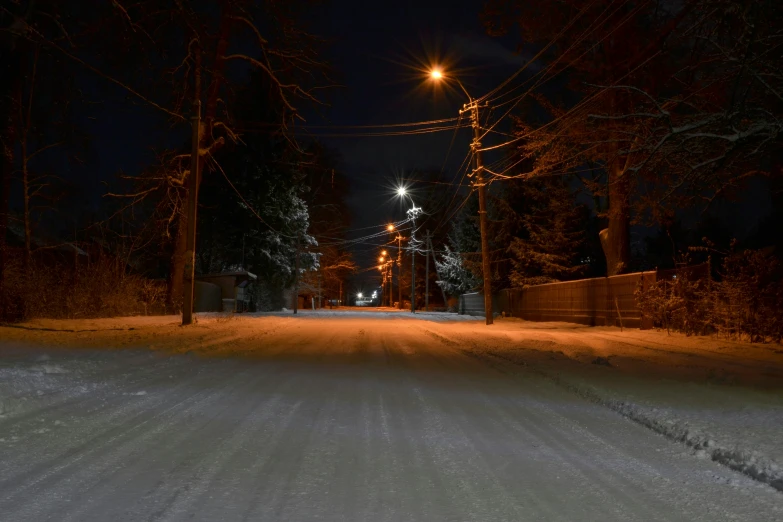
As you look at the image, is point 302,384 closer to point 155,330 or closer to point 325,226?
point 155,330

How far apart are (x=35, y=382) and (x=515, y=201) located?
95.0ft

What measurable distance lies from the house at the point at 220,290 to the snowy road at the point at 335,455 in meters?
26.6

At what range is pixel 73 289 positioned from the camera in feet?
72.4

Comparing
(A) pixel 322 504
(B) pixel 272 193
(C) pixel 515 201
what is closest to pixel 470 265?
(C) pixel 515 201

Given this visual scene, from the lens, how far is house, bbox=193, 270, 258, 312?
115 ft

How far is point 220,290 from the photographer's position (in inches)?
1502

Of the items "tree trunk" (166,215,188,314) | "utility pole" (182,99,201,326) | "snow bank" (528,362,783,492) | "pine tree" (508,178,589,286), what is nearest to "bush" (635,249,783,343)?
"snow bank" (528,362,783,492)

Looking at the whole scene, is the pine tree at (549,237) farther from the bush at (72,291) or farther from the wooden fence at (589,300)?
the bush at (72,291)

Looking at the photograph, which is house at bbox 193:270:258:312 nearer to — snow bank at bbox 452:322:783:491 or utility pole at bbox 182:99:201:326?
utility pole at bbox 182:99:201:326

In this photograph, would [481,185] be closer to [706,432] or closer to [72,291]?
[72,291]

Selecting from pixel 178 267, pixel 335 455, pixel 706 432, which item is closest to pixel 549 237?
pixel 178 267

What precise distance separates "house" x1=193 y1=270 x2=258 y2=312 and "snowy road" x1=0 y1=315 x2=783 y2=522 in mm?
26585

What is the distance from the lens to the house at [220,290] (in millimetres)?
35069

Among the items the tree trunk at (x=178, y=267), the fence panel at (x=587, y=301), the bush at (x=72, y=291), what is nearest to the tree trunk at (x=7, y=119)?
the bush at (x=72, y=291)
